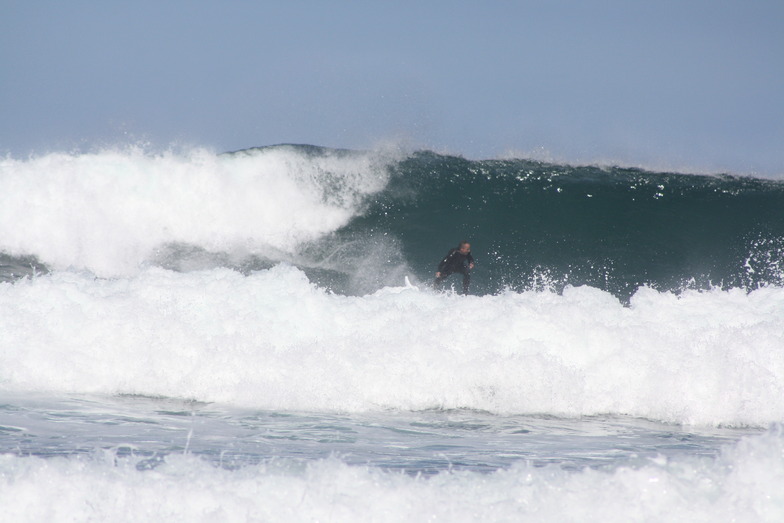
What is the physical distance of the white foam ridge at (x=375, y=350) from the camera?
6.11 m

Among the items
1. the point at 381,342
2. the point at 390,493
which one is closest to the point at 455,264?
the point at 381,342

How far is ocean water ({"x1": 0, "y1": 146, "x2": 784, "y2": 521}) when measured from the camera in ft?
9.75

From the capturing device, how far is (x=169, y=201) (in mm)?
13172

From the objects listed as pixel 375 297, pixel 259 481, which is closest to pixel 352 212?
pixel 375 297

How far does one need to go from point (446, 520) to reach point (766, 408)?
14.3 ft

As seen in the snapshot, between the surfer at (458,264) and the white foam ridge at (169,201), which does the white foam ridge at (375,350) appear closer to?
the surfer at (458,264)

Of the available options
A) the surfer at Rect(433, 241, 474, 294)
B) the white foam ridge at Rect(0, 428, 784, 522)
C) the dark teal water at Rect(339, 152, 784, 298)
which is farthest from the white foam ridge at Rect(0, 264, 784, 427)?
the dark teal water at Rect(339, 152, 784, 298)

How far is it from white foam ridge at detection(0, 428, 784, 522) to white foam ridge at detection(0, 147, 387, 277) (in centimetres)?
945

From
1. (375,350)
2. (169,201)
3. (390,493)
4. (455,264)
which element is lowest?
(390,493)

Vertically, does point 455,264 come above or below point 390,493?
above

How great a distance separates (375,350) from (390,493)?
11.7 feet

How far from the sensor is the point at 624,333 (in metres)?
6.96

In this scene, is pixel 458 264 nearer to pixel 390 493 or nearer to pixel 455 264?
pixel 455 264

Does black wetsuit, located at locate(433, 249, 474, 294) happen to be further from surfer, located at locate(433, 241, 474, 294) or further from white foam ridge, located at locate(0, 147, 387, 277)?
white foam ridge, located at locate(0, 147, 387, 277)
